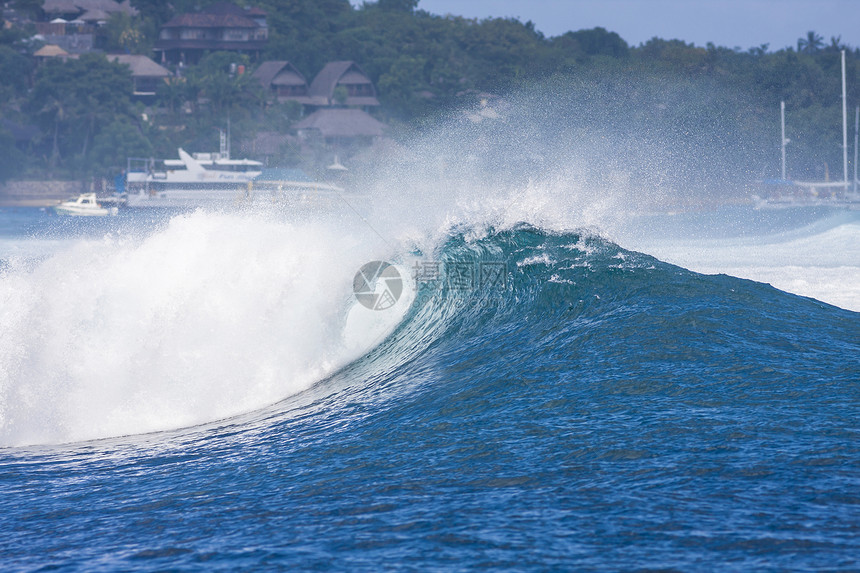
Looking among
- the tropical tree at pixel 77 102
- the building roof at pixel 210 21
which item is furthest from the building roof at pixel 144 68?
the tropical tree at pixel 77 102

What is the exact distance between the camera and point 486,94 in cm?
8506

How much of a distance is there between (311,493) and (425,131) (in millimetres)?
77803

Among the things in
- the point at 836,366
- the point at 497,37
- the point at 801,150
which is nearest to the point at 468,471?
the point at 836,366

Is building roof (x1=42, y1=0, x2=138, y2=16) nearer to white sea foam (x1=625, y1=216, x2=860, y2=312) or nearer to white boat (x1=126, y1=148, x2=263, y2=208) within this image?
white boat (x1=126, y1=148, x2=263, y2=208)

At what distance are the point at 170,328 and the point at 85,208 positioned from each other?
6117 cm

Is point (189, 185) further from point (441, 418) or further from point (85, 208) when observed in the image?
point (441, 418)

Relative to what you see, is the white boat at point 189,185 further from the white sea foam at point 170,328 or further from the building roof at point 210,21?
the white sea foam at point 170,328

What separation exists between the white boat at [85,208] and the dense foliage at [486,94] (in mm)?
12193

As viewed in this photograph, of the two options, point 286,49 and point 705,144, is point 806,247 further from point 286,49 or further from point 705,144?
point 286,49

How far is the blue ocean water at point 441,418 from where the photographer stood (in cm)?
551

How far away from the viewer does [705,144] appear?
74.8m

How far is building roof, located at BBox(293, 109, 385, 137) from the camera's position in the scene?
86.7 m

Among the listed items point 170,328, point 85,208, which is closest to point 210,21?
point 85,208

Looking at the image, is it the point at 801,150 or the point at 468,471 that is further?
the point at 801,150
